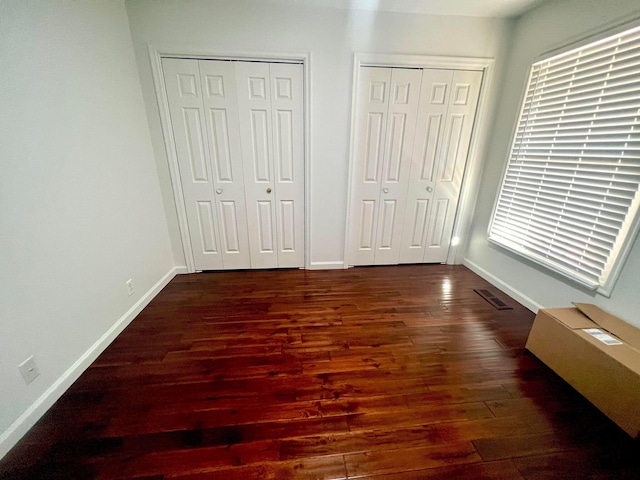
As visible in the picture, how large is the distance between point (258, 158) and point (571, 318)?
9.35 feet

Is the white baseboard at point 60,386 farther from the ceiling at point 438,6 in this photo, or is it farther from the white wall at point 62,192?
the ceiling at point 438,6

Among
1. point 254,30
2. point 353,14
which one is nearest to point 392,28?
point 353,14

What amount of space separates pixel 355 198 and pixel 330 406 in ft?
6.63

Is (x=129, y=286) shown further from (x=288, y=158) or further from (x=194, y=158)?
(x=288, y=158)

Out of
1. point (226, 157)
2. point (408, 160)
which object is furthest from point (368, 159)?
point (226, 157)

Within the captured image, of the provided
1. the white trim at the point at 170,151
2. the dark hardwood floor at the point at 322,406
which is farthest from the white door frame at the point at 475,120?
the white trim at the point at 170,151

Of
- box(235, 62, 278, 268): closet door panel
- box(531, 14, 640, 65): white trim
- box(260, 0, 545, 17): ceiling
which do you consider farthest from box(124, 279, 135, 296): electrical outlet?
box(531, 14, 640, 65): white trim

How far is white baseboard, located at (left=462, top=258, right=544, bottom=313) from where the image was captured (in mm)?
2105

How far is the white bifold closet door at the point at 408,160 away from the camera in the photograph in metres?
2.38

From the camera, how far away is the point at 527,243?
214 centimetres

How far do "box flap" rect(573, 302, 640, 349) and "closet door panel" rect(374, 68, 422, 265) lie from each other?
64.3 inches

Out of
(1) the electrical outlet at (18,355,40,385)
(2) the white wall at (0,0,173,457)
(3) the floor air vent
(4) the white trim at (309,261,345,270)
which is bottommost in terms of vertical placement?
(3) the floor air vent

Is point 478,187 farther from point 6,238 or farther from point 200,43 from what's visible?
point 6,238

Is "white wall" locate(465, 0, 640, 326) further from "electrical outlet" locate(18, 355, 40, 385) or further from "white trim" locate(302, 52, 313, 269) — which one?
"electrical outlet" locate(18, 355, 40, 385)
